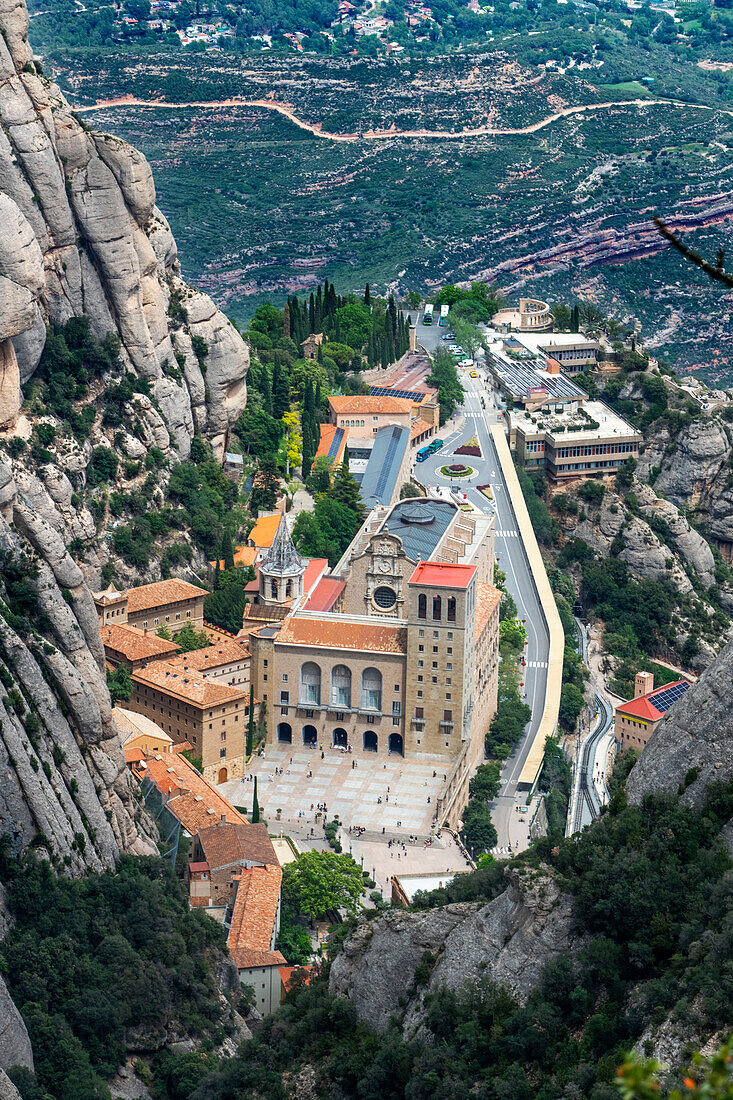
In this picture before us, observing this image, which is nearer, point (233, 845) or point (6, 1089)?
point (6, 1089)

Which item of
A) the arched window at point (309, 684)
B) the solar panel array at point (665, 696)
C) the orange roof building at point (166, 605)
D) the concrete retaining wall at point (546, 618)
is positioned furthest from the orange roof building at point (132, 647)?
the solar panel array at point (665, 696)

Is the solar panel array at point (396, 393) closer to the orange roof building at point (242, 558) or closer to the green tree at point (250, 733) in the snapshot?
the orange roof building at point (242, 558)

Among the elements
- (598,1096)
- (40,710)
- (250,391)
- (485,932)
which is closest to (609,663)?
(250,391)

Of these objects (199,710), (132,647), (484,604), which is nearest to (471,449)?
(484,604)

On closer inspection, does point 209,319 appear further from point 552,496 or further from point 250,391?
point 552,496

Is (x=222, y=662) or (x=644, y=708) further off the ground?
(x=222, y=662)

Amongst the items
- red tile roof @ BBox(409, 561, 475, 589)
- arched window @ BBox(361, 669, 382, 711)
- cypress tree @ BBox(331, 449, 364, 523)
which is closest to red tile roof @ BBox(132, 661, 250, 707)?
arched window @ BBox(361, 669, 382, 711)

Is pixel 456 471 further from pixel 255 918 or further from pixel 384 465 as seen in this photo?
pixel 255 918
